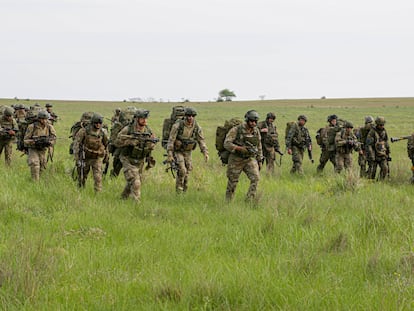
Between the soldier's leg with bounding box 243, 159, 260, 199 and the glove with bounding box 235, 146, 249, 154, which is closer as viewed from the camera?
the glove with bounding box 235, 146, 249, 154

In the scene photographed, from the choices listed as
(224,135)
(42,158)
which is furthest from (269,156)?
(42,158)

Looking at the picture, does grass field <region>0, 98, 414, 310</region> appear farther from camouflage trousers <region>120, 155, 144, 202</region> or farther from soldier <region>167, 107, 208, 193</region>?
soldier <region>167, 107, 208, 193</region>

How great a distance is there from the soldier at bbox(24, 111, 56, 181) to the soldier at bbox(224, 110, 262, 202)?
407 cm

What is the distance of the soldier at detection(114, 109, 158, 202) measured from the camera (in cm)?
894

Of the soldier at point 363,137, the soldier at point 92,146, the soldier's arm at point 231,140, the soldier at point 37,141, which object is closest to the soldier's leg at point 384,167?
the soldier at point 363,137

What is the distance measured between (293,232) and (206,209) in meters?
2.14

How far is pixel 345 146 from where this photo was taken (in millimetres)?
12477

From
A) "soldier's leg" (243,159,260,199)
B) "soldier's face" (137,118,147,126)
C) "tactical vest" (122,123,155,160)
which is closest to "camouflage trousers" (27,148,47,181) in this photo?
"tactical vest" (122,123,155,160)

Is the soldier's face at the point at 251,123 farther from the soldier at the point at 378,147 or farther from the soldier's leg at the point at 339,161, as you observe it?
the soldier at the point at 378,147

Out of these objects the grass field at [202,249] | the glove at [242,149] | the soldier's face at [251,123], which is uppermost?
the soldier's face at [251,123]

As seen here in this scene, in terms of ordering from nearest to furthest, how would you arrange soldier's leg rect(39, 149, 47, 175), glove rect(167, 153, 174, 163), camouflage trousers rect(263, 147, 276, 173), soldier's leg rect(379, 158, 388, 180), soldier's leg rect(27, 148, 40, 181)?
1. glove rect(167, 153, 174, 163)
2. soldier's leg rect(27, 148, 40, 181)
3. soldier's leg rect(39, 149, 47, 175)
4. soldier's leg rect(379, 158, 388, 180)
5. camouflage trousers rect(263, 147, 276, 173)

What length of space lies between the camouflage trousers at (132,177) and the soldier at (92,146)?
0.70m

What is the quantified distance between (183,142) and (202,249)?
4.20 meters

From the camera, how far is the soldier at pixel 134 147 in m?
8.94
